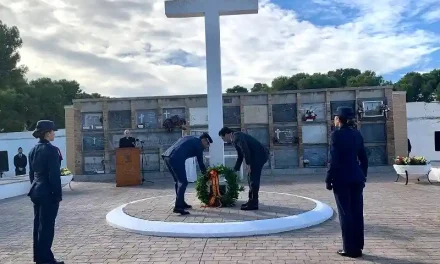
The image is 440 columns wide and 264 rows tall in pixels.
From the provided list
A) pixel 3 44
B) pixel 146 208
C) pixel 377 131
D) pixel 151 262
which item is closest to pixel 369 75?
pixel 377 131

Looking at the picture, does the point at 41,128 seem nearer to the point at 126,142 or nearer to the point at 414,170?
the point at 126,142

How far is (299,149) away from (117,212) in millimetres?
9453

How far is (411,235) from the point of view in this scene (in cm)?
621

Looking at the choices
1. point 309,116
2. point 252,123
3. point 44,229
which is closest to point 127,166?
point 252,123

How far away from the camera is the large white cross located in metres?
8.55

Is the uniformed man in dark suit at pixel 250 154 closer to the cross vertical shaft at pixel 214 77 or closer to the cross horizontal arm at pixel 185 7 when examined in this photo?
the cross vertical shaft at pixel 214 77

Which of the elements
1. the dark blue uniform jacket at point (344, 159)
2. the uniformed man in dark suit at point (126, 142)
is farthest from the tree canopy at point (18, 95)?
the dark blue uniform jacket at point (344, 159)

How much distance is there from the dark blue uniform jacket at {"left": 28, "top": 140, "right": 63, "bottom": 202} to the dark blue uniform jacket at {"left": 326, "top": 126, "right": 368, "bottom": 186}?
3.25m

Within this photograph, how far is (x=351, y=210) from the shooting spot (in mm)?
5402

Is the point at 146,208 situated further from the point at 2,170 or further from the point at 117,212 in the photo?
the point at 2,170

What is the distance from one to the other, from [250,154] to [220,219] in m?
1.31

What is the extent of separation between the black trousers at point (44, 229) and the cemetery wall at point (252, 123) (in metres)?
10.8

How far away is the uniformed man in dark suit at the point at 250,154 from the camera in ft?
24.8

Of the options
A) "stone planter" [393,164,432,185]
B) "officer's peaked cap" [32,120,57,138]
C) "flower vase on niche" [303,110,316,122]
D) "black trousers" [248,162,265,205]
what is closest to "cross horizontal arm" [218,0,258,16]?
"black trousers" [248,162,265,205]
